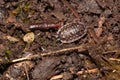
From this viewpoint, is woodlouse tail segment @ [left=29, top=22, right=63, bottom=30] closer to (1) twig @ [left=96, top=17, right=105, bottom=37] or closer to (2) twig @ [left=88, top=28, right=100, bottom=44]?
(2) twig @ [left=88, top=28, right=100, bottom=44]

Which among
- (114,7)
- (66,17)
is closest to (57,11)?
(66,17)

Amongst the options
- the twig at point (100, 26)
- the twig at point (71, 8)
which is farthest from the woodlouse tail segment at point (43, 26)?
the twig at point (100, 26)

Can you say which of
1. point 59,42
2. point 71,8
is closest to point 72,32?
point 59,42

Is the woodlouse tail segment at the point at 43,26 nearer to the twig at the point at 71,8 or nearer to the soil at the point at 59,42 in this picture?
the soil at the point at 59,42

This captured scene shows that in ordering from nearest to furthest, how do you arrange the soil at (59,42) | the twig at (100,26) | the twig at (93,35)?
the soil at (59,42)
the twig at (93,35)
the twig at (100,26)

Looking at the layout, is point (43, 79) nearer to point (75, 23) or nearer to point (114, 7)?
point (75, 23)

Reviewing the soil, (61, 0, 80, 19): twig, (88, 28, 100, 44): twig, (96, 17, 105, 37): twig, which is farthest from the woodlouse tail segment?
(96, 17, 105, 37): twig

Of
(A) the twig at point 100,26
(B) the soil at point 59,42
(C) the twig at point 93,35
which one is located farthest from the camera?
(A) the twig at point 100,26
